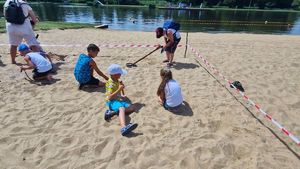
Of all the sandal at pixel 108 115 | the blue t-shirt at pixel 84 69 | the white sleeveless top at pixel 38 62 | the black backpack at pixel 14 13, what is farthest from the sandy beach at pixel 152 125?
the black backpack at pixel 14 13

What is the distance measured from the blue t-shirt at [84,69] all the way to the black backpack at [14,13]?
2.74 metres

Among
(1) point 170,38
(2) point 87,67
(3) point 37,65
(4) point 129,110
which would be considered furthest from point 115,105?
(1) point 170,38

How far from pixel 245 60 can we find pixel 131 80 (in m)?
4.97

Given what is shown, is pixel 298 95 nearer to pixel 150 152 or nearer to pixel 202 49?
pixel 150 152

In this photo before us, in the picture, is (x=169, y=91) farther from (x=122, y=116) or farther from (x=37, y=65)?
(x=37, y=65)

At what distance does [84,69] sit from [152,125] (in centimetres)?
240

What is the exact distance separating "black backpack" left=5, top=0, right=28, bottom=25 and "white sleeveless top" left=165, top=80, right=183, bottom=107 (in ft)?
16.6

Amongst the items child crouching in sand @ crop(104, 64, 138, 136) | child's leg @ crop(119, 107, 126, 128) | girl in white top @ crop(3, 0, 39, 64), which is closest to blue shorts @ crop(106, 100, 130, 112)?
child crouching in sand @ crop(104, 64, 138, 136)

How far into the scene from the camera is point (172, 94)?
16.7 feet

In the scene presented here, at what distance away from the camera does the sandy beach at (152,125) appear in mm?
3805

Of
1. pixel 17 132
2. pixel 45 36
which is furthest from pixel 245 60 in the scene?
pixel 45 36

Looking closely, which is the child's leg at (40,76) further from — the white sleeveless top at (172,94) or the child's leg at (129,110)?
the white sleeveless top at (172,94)

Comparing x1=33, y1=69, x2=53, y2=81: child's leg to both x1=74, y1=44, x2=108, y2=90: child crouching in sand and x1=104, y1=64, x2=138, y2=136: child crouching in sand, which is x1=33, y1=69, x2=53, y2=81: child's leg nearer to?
x1=74, y1=44, x2=108, y2=90: child crouching in sand

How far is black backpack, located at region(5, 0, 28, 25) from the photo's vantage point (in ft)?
23.2
